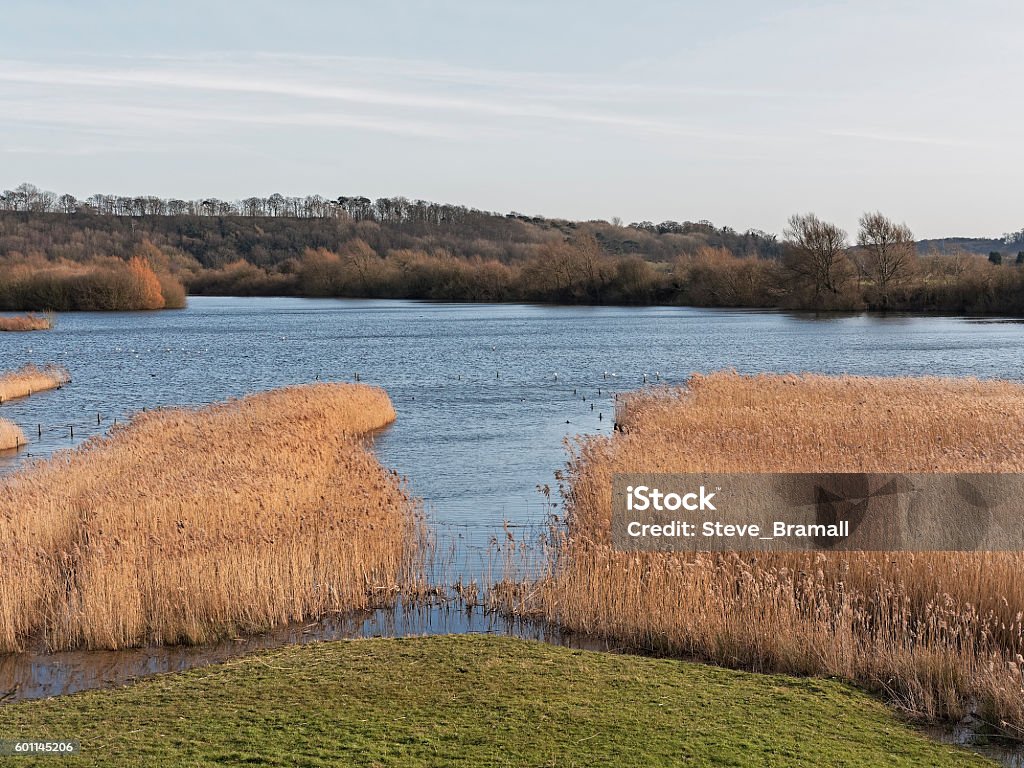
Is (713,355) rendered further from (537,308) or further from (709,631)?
(537,308)

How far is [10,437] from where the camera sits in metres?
27.4

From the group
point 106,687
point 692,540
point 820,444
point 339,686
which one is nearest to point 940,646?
point 692,540

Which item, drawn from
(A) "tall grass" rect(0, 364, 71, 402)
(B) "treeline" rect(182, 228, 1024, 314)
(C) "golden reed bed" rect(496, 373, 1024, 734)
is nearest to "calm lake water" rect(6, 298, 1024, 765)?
(C) "golden reed bed" rect(496, 373, 1024, 734)

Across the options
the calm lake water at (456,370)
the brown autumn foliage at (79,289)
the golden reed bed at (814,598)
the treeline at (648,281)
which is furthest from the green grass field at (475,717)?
the brown autumn foliage at (79,289)

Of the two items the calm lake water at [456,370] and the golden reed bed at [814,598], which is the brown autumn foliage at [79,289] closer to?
the calm lake water at [456,370]

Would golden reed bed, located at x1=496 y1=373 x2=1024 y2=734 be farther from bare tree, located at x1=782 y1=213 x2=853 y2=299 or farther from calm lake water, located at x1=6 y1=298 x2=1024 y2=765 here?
bare tree, located at x1=782 y1=213 x2=853 y2=299

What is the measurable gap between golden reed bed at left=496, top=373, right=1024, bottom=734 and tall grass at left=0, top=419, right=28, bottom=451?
16.5m

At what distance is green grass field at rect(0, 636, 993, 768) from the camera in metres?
7.58

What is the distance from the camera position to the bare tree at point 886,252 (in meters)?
92.7

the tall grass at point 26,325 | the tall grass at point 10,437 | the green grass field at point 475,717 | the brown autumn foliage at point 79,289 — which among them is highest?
the brown autumn foliage at point 79,289

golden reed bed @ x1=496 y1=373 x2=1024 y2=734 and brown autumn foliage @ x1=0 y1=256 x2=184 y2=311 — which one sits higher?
brown autumn foliage @ x1=0 y1=256 x2=184 y2=311

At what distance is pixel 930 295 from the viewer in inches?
3637

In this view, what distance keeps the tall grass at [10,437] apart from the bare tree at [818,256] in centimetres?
7660

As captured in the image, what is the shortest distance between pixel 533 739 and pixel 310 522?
704cm
